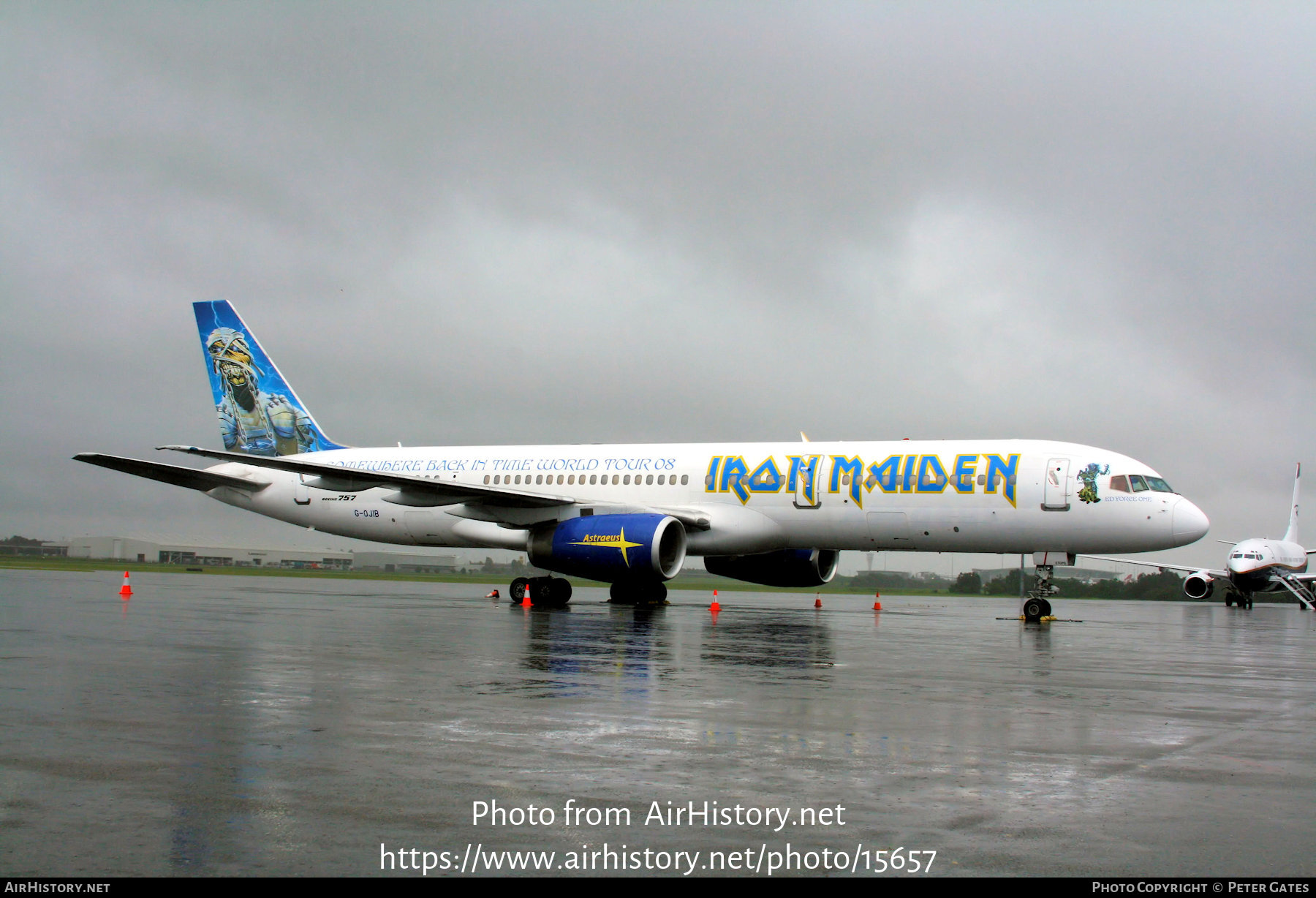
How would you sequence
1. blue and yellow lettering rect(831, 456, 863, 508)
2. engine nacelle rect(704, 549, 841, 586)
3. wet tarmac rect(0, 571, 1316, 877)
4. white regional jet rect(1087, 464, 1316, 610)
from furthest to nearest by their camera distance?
1. white regional jet rect(1087, 464, 1316, 610)
2. engine nacelle rect(704, 549, 841, 586)
3. blue and yellow lettering rect(831, 456, 863, 508)
4. wet tarmac rect(0, 571, 1316, 877)

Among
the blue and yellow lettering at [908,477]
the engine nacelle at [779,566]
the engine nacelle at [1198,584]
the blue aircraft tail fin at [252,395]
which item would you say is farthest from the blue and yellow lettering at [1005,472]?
the engine nacelle at [1198,584]

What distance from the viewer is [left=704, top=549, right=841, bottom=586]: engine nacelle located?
27.8 meters

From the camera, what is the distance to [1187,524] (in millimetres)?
22109

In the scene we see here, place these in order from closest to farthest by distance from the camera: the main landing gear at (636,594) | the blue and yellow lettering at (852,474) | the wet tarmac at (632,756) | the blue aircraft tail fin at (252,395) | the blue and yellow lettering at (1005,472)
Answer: the wet tarmac at (632,756)
the blue and yellow lettering at (1005,472)
the blue and yellow lettering at (852,474)
the main landing gear at (636,594)
the blue aircraft tail fin at (252,395)

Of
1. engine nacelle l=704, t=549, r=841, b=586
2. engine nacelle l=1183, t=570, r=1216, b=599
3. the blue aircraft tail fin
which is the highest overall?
the blue aircraft tail fin

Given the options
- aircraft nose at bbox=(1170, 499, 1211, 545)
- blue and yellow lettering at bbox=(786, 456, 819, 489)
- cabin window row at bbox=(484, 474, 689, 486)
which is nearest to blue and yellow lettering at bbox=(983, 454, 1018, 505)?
aircraft nose at bbox=(1170, 499, 1211, 545)

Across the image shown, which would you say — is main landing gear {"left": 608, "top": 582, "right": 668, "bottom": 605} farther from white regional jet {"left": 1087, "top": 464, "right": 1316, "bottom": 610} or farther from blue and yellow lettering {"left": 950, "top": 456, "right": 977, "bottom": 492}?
white regional jet {"left": 1087, "top": 464, "right": 1316, "bottom": 610}

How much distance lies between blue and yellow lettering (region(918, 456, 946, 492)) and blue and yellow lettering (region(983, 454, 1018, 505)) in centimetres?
94

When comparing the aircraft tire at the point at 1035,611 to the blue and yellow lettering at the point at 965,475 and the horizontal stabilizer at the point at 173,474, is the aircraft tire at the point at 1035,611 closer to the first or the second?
the blue and yellow lettering at the point at 965,475

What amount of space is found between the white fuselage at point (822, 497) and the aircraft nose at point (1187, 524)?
3cm

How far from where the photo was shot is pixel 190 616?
1789 cm

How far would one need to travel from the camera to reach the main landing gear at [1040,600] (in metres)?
22.7

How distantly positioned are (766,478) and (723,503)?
1.28 metres
